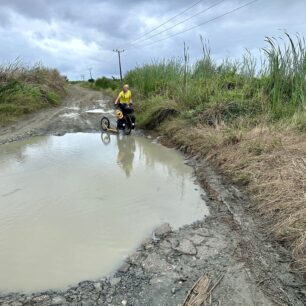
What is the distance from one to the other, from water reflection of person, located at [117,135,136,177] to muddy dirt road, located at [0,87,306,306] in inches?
117

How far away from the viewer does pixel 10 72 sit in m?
19.1

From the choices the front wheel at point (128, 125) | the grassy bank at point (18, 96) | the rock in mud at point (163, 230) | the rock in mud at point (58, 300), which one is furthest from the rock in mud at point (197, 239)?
the grassy bank at point (18, 96)

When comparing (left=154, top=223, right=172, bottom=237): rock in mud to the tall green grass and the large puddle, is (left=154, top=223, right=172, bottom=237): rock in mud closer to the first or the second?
the large puddle

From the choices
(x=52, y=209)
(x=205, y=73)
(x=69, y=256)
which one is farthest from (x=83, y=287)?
(x=205, y=73)

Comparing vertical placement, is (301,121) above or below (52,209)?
above

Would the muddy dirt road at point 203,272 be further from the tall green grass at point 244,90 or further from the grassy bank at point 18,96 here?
the grassy bank at point 18,96

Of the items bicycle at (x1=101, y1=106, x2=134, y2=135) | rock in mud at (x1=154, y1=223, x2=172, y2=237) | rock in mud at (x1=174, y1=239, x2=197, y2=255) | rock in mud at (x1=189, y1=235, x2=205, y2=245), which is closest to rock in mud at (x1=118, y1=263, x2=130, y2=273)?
rock in mud at (x1=174, y1=239, x2=197, y2=255)

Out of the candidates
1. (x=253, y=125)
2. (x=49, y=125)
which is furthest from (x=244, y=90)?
(x=49, y=125)

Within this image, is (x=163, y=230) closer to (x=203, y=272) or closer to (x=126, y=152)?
(x=203, y=272)

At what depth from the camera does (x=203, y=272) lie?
3625mm

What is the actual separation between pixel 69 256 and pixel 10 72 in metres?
17.4

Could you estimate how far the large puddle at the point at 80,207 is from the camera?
3852 millimetres

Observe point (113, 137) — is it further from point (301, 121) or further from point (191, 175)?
point (301, 121)

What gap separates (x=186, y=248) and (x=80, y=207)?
1.95 metres
